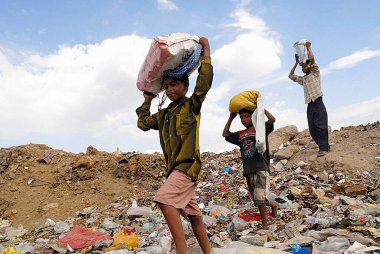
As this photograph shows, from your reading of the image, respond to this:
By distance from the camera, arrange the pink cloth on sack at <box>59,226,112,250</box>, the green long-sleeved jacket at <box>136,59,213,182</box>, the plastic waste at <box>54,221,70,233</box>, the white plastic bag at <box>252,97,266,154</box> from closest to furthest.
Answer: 1. the green long-sleeved jacket at <box>136,59,213,182</box>
2. the white plastic bag at <box>252,97,266,154</box>
3. the pink cloth on sack at <box>59,226,112,250</box>
4. the plastic waste at <box>54,221,70,233</box>

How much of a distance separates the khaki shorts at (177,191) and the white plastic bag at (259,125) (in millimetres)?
1287

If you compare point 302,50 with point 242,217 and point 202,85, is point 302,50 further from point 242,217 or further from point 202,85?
point 202,85

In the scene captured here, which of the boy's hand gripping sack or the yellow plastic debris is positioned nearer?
the boy's hand gripping sack

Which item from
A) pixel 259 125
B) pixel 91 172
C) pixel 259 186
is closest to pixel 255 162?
pixel 259 186

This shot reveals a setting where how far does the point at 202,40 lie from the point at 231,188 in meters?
4.35

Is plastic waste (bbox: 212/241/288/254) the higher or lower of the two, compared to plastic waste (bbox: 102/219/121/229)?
lower

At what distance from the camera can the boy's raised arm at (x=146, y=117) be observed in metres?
3.01

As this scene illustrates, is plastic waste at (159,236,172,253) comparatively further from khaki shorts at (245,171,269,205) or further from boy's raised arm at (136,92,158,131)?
boy's raised arm at (136,92,158,131)

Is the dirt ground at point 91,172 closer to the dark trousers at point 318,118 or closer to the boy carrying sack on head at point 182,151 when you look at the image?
the dark trousers at point 318,118

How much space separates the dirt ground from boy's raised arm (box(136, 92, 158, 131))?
12.1ft

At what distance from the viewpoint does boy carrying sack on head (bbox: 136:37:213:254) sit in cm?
246

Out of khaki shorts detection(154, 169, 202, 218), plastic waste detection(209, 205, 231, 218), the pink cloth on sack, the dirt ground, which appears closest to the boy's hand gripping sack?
khaki shorts detection(154, 169, 202, 218)

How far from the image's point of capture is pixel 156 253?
339 centimetres

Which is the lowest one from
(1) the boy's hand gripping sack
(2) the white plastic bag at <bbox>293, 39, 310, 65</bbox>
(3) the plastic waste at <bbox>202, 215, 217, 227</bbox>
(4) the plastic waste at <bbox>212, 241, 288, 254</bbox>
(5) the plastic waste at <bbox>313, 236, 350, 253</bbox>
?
(5) the plastic waste at <bbox>313, 236, 350, 253</bbox>
